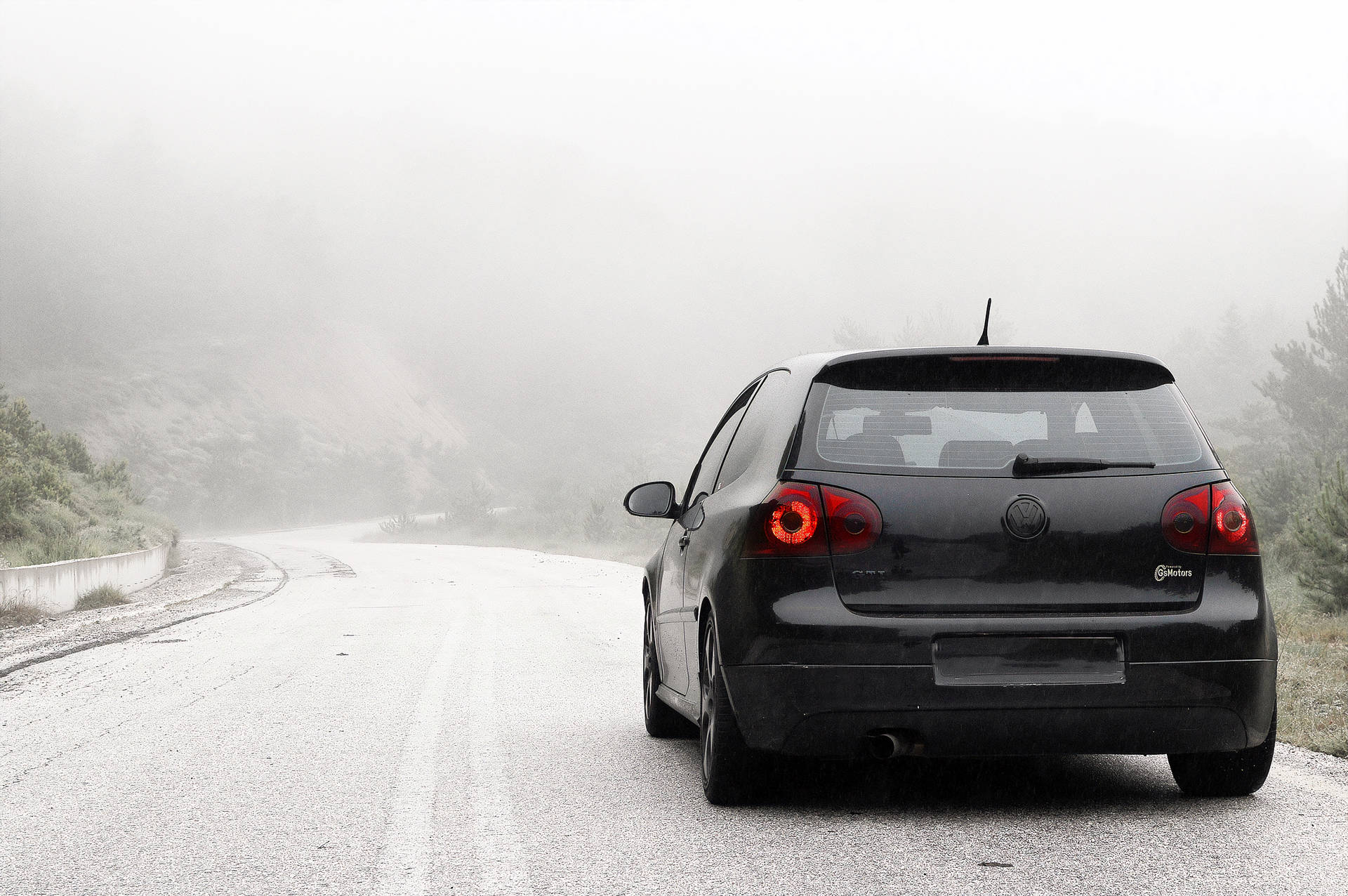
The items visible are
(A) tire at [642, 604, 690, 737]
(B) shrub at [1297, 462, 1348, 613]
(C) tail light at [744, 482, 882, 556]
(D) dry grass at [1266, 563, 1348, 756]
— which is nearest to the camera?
(C) tail light at [744, 482, 882, 556]

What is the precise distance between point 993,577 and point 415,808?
7.77 ft

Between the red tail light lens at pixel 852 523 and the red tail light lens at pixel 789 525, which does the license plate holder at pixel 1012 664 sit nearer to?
the red tail light lens at pixel 852 523

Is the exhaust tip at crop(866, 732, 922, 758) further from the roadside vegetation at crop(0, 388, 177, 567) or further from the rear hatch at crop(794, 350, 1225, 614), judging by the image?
the roadside vegetation at crop(0, 388, 177, 567)

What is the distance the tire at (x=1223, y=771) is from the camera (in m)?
4.99

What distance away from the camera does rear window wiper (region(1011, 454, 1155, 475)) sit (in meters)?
4.67

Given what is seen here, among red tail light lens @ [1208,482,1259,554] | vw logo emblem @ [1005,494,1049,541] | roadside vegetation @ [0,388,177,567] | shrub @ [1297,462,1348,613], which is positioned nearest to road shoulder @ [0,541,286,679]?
roadside vegetation @ [0,388,177,567]

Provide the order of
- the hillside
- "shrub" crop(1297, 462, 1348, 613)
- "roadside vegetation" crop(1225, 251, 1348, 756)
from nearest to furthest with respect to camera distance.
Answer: "roadside vegetation" crop(1225, 251, 1348, 756)
"shrub" crop(1297, 462, 1348, 613)
the hillside

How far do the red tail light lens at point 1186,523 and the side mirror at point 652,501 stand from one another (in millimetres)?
2446

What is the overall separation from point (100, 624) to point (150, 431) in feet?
287

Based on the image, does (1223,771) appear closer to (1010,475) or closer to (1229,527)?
(1229,527)

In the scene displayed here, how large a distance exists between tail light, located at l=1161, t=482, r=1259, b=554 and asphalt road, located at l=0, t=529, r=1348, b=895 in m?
0.99

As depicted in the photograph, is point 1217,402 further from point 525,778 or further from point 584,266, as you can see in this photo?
point 584,266

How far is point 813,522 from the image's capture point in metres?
4.63

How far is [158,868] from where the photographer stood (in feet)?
14.1
